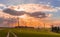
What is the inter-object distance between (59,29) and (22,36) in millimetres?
79095

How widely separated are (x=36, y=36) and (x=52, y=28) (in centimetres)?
7482

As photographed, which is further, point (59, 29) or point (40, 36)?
point (59, 29)

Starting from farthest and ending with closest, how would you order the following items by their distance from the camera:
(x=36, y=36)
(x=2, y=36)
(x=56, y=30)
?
(x=56, y=30) → (x=36, y=36) → (x=2, y=36)

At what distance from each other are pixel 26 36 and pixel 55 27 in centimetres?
7824

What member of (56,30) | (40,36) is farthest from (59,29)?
(40,36)

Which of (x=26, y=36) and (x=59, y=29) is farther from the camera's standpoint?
(x=59, y=29)

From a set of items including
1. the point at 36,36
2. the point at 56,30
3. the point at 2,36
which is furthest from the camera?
the point at 56,30

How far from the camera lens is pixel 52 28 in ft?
498

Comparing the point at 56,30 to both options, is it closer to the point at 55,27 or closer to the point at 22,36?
the point at 55,27

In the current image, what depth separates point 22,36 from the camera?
7519 centimetres

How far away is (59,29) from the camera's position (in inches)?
5906

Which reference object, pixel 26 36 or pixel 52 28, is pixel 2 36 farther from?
pixel 52 28

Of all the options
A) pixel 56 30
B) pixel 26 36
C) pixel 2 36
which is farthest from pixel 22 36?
pixel 56 30

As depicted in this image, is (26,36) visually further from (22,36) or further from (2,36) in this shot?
(2,36)
